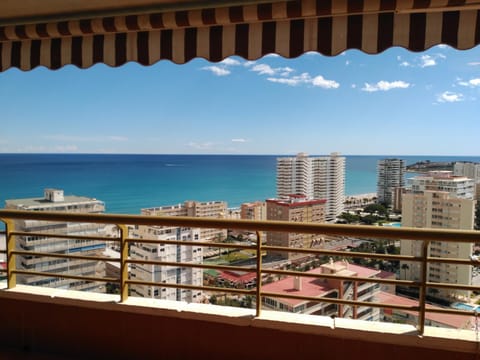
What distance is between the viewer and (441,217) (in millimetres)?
2695

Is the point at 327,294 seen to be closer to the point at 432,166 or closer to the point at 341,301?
the point at 341,301

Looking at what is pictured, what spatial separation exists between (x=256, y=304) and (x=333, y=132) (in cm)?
3531

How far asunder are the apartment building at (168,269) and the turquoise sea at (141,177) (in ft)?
63.4

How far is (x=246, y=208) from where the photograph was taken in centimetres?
618

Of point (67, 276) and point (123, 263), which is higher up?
point (123, 263)

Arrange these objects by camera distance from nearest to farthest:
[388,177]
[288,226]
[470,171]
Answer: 1. [288,226]
2. [470,171]
3. [388,177]

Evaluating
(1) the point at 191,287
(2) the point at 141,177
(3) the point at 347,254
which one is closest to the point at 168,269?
(1) the point at 191,287

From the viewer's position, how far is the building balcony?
180 centimetres

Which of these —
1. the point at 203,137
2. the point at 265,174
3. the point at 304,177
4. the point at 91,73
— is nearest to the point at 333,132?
the point at 265,174

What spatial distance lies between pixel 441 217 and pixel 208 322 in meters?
1.90

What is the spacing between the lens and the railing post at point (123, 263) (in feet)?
7.25

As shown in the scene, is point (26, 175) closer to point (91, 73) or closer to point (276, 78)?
point (91, 73)

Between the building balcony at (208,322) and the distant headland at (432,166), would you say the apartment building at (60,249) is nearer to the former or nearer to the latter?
the building balcony at (208,322)

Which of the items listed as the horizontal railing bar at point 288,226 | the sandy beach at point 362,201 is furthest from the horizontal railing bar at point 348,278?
the sandy beach at point 362,201
